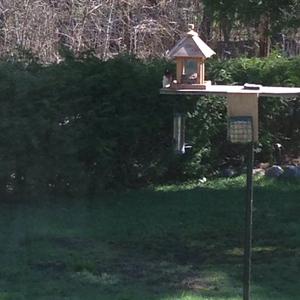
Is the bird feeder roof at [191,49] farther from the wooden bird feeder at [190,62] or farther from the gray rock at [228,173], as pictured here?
the gray rock at [228,173]

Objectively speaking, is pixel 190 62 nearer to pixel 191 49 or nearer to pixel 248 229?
pixel 191 49

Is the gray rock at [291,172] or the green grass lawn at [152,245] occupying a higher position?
the gray rock at [291,172]

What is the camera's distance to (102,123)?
456 inches

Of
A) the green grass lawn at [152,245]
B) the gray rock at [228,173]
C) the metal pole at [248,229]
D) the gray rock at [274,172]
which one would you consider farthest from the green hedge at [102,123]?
the metal pole at [248,229]

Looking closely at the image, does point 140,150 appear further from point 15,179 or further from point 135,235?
point 135,235

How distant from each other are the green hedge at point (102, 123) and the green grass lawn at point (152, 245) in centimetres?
29

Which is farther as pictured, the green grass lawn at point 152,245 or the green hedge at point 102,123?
the green hedge at point 102,123

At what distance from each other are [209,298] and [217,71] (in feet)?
18.7

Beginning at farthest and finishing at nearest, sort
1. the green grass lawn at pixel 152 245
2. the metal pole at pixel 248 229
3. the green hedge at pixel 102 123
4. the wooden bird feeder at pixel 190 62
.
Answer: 1. the green hedge at pixel 102 123
2. the wooden bird feeder at pixel 190 62
3. the green grass lawn at pixel 152 245
4. the metal pole at pixel 248 229

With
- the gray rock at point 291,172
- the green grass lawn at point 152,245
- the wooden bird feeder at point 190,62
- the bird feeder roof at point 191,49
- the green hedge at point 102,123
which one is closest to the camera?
the green grass lawn at point 152,245

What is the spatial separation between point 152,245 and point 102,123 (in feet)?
8.58

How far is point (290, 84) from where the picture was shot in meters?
13.0

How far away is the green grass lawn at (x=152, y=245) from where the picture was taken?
776 centimetres

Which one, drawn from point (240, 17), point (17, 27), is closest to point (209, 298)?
point (240, 17)
